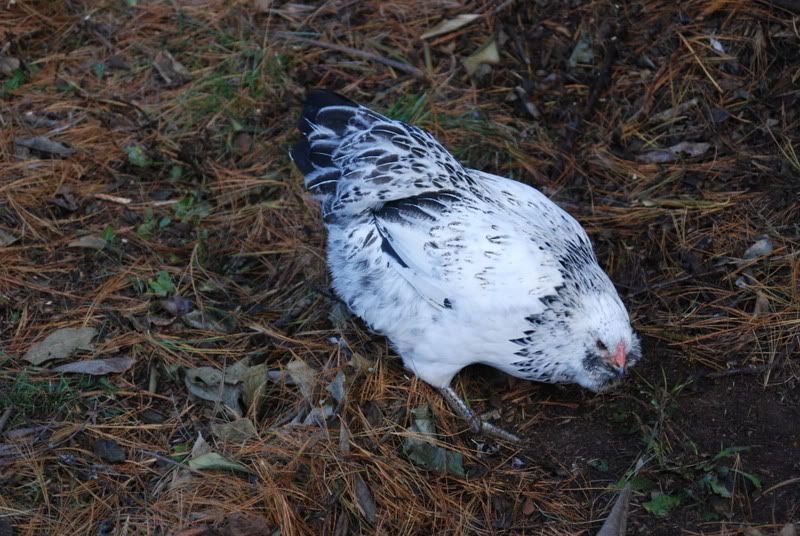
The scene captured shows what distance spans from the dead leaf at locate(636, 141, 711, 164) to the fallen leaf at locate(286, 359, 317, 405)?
221 cm

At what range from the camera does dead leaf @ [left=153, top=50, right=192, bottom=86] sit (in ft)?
16.3

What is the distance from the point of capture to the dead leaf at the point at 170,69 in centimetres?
498

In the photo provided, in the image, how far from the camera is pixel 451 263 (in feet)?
11.2

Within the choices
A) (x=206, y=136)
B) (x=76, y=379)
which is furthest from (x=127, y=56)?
(x=76, y=379)

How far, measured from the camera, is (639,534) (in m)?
3.01

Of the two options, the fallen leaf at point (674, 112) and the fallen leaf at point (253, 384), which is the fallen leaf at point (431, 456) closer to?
the fallen leaf at point (253, 384)

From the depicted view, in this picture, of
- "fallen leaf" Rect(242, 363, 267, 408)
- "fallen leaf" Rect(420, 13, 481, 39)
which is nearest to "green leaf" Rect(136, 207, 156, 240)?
"fallen leaf" Rect(242, 363, 267, 408)

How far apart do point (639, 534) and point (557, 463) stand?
0.46 metres

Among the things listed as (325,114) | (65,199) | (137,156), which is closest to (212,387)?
(325,114)

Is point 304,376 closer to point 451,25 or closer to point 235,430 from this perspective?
point 235,430

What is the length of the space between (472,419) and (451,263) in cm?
73

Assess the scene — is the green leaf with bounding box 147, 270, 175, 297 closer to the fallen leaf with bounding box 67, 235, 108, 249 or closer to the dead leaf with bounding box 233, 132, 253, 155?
the fallen leaf with bounding box 67, 235, 108, 249

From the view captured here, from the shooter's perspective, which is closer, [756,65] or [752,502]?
[752,502]

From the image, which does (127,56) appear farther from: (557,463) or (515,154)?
(557,463)
